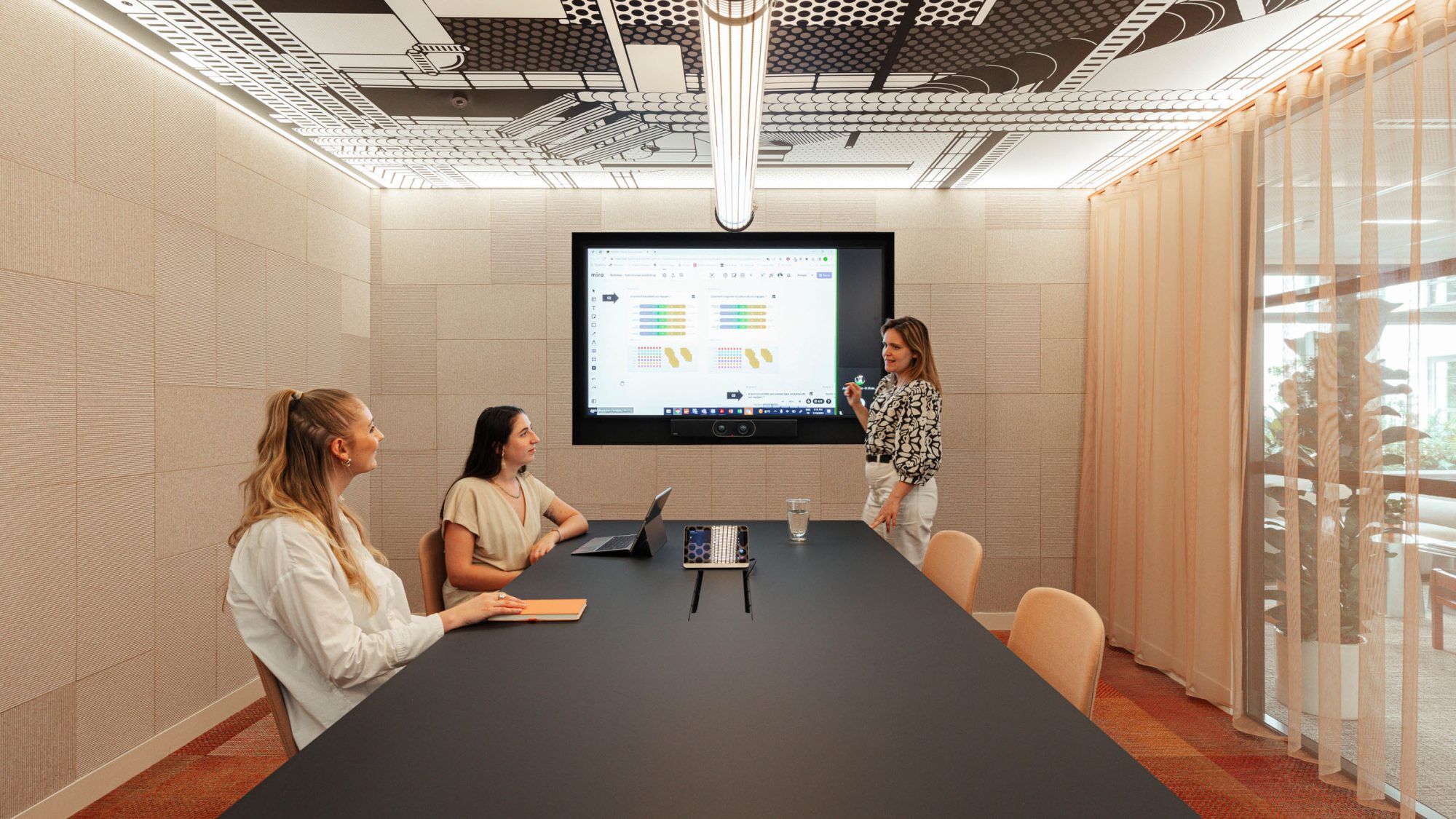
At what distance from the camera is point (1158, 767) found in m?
2.79

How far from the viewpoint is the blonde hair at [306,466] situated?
1.69 m

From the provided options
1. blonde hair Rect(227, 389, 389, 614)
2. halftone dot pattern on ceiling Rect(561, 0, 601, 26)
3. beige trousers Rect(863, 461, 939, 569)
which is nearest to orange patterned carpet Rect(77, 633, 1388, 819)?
beige trousers Rect(863, 461, 939, 569)

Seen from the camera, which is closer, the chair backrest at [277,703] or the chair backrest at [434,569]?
the chair backrest at [277,703]

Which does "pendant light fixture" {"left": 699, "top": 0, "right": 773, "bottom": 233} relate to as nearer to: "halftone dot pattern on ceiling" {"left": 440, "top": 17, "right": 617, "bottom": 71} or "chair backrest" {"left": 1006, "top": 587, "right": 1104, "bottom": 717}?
"halftone dot pattern on ceiling" {"left": 440, "top": 17, "right": 617, "bottom": 71}

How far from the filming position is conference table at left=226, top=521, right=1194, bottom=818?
994 millimetres

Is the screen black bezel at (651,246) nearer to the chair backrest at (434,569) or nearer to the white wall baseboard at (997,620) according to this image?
the white wall baseboard at (997,620)

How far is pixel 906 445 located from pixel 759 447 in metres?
1.27

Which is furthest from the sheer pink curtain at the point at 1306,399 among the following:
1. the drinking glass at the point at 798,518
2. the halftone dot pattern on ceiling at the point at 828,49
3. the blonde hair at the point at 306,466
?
the blonde hair at the point at 306,466

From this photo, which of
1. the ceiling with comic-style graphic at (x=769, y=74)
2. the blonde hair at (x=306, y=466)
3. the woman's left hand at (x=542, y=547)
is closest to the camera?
the blonde hair at (x=306, y=466)

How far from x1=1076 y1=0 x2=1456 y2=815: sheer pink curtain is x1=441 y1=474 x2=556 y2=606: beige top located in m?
2.83

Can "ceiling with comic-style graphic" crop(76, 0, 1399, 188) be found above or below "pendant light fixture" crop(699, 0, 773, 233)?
above

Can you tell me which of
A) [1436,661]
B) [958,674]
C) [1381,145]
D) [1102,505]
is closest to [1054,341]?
[1102,505]

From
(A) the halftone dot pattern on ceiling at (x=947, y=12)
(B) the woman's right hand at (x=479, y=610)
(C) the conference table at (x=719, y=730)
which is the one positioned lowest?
(C) the conference table at (x=719, y=730)

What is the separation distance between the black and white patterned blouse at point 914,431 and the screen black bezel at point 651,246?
1.10 meters
